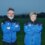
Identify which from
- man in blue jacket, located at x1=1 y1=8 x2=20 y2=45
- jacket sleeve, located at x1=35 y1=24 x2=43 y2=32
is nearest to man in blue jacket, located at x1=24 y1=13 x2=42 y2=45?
jacket sleeve, located at x1=35 y1=24 x2=43 y2=32

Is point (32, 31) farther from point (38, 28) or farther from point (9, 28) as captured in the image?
point (9, 28)

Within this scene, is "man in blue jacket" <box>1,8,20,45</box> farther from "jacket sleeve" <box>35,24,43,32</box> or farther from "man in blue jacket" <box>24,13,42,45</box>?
"jacket sleeve" <box>35,24,43,32</box>

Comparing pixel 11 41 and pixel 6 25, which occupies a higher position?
pixel 6 25

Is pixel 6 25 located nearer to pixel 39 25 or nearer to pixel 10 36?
pixel 10 36

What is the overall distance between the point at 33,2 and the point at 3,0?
0.89m

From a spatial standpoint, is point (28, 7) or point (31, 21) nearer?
point (31, 21)

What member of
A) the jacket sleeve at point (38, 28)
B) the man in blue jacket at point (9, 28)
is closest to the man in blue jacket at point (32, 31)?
the jacket sleeve at point (38, 28)

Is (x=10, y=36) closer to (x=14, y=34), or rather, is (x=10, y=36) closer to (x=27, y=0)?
(x=14, y=34)

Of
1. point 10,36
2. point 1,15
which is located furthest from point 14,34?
point 1,15

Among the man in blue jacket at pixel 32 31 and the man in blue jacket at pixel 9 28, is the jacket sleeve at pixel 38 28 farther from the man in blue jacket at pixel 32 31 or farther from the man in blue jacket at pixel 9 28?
the man in blue jacket at pixel 9 28

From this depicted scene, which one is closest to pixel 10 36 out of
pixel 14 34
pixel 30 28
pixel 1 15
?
pixel 14 34

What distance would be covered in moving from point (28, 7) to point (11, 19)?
2.74 m

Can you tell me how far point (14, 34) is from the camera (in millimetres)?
4676

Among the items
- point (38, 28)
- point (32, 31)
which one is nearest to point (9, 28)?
point (32, 31)
